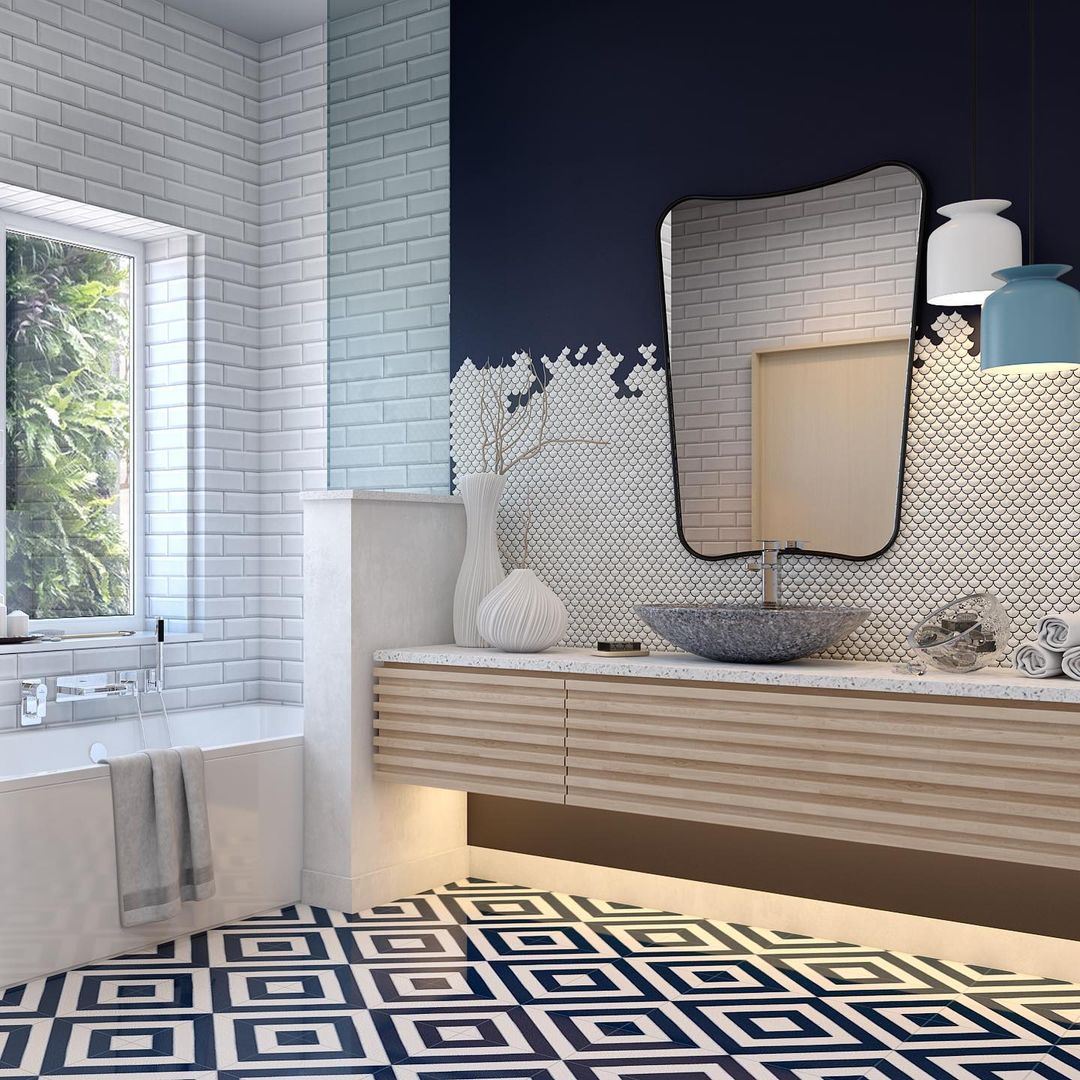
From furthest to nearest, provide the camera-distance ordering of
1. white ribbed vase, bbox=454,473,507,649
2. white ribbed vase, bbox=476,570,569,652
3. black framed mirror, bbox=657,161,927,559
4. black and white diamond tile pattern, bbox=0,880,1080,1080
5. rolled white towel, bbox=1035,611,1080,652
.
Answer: white ribbed vase, bbox=454,473,507,649, white ribbed vase, bbox=476,570,569,652, black framed mirror, bbox=657,161,927,559, rolled white towel, bbox=1035,611,1080,652, black and white diamond tile pattern, bbox=0,880,1080,1080

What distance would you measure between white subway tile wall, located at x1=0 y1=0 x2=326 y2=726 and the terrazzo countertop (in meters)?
1.30

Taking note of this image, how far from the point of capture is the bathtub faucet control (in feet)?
14.2

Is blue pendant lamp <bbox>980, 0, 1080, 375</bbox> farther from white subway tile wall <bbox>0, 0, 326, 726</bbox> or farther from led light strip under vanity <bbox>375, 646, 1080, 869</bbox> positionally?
white subway tile wall <bbox>0, 0, 326, 726</bbox>

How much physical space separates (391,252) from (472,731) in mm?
1906

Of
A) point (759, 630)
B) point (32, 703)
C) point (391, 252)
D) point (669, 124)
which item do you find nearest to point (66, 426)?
point (32, 703)

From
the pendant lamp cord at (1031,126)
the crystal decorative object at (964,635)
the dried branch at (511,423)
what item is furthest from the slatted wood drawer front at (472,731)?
the pendant lamp cord at (1031,126)

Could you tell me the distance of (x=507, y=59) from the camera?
4.48 meters

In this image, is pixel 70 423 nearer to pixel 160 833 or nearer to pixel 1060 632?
pixel 160 833

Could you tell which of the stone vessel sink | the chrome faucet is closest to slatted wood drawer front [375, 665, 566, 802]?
the stone vessel sink

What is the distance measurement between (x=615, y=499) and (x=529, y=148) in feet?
4.33

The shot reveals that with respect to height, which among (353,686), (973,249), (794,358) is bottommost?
(353,686)

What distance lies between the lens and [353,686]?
13.2ft

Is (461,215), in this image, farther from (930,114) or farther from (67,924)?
(67,924)

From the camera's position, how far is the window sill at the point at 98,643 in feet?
14.3
